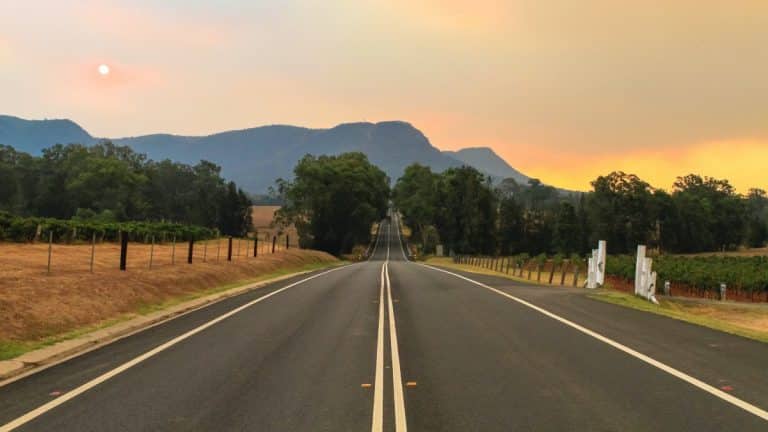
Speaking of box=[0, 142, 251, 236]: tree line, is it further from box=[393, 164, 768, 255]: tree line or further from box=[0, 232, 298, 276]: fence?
box=[0, 232, 298, 276]: fence

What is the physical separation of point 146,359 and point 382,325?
518cm

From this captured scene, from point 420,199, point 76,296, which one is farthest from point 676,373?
point 420,199

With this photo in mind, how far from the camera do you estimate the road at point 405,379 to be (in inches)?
236

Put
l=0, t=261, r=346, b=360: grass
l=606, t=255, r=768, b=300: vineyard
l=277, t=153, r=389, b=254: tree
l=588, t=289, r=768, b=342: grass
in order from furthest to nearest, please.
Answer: l=277, t=153, r=389, b=254: tree, l=606, t=255, r=768, b=300: vineyard, l=588, t=289, r=768, b=342: grass, l=0, t=261, r=346, b=360: grass

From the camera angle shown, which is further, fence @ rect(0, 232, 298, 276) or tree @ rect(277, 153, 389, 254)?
tree @ rect(277, 153, 389, 254)

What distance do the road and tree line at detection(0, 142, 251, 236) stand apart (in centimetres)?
8610

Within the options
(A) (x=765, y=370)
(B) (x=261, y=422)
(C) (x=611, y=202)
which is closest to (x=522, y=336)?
(A) (x=765, y=370)

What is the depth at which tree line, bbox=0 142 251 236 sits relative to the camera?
352 feet

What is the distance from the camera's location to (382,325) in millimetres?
12688

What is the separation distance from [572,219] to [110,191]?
9057 centimetres

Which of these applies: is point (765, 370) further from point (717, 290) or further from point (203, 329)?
point (717, 290)

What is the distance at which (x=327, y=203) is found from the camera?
325ft

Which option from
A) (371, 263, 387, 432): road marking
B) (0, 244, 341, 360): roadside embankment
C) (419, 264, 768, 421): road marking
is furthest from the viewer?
(0, 244, 341, 360): roadside embankment

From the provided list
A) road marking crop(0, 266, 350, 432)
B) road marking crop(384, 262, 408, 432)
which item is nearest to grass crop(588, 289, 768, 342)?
road marking crop(384, 262, 408, 432)
